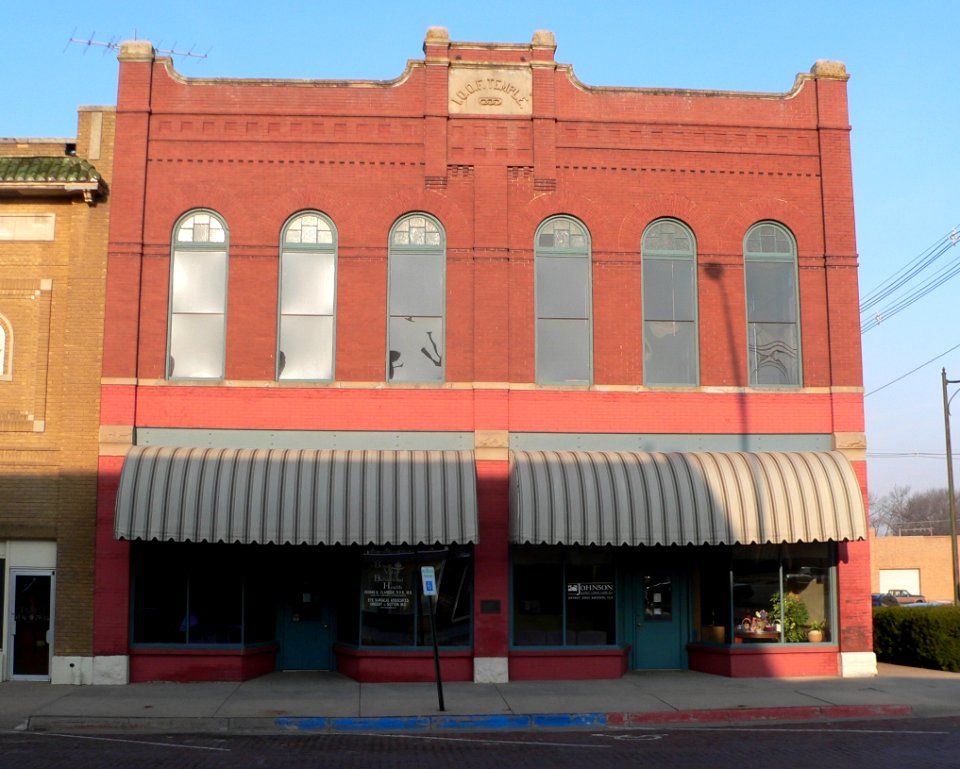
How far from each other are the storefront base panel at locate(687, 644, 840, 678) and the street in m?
3.62

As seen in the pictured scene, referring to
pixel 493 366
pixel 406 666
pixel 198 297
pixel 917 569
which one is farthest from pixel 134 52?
pixel 917 569

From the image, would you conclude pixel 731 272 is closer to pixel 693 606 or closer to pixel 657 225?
pixel 657 225

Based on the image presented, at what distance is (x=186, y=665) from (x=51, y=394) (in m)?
5.56

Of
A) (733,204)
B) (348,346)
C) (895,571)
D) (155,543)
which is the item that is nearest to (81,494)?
(155,543)

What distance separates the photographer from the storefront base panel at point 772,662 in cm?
1930

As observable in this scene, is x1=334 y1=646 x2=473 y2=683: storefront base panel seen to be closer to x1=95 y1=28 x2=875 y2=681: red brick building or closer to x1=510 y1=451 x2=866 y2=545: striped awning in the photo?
x1=95 y1=28 x2=875 y2=681: red brick building

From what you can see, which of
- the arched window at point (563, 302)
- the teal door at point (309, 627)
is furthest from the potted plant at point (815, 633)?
the teal door at point (309, 627)

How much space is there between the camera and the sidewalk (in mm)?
15406

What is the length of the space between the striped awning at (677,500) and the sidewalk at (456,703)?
2577 mm

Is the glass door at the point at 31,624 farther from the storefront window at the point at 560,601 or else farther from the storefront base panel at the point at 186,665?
the storefront window at the point at 560,601

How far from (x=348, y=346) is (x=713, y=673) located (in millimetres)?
9205

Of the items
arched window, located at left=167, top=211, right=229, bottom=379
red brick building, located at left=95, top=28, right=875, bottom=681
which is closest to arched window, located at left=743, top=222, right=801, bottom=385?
red brick building, located at left=95, top=28, right=875, bottom=681

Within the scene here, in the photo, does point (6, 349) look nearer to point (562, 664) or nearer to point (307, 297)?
point (307, 297)

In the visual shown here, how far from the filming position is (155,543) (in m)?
19.1
